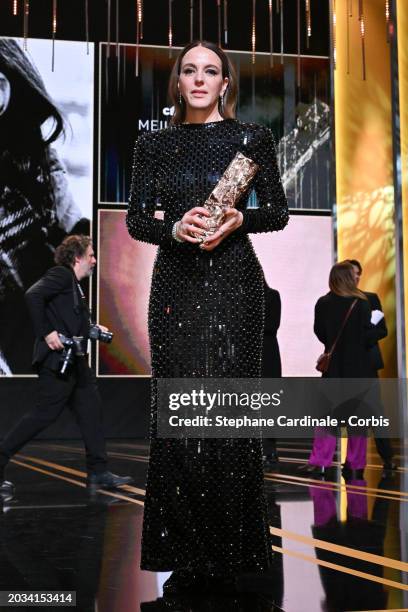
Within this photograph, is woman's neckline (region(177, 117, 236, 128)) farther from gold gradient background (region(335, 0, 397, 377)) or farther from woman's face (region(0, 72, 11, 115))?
gold gradient background (region(335, 0, 397, 377))

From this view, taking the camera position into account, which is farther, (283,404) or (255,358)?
(283,404)

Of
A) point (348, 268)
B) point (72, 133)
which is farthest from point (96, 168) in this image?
point (348, 268)

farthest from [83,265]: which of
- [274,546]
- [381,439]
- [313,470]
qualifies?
[274,546]

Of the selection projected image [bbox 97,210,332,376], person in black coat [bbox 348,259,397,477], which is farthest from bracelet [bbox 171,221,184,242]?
projected image [bbox 97,210,332,376]

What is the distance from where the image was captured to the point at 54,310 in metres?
5.24

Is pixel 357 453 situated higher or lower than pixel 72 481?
higher

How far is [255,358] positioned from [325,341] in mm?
3694

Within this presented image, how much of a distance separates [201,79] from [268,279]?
24.2ft

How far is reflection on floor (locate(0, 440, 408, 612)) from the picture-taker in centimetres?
249

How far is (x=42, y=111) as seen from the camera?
9.35 m

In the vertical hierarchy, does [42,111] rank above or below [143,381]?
above

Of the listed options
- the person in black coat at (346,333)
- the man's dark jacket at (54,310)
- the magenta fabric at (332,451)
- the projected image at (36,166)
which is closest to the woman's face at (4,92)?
the projected image at (36,166)

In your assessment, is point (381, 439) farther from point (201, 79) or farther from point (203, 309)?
point (201, 79)

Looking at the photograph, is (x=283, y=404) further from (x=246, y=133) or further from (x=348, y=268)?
(x=246, y=133)
